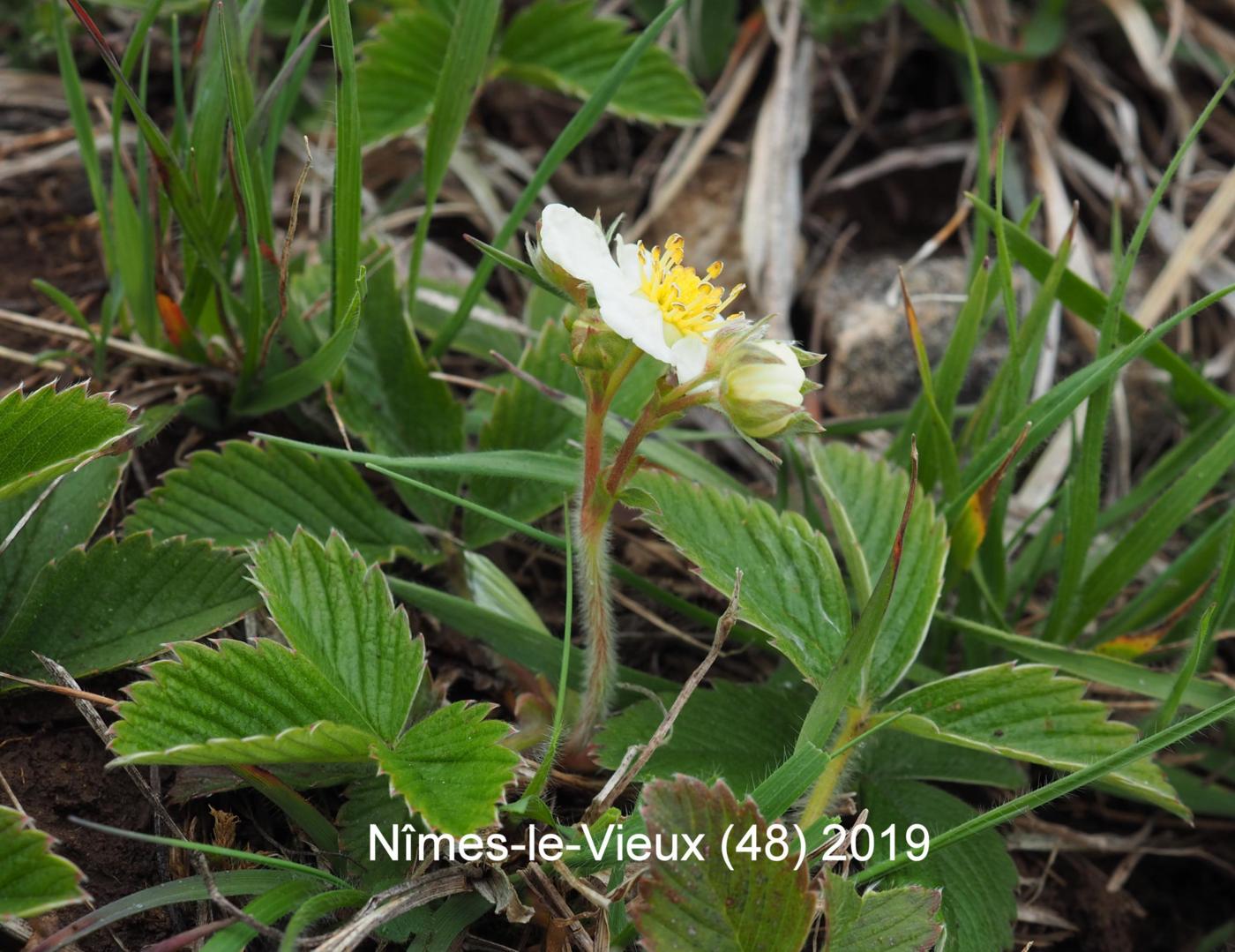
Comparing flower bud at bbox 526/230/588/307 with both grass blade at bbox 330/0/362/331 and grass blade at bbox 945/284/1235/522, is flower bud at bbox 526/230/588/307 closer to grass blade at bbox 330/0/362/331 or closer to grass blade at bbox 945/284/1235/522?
grass blade at bbox 330/0/362/331

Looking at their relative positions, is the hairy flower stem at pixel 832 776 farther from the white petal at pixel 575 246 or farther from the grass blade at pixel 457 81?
the grass blade at pixel 457 81

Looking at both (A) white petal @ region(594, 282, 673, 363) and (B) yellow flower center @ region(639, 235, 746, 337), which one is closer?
(A) white petal @ region(594, 282, 673, 363)

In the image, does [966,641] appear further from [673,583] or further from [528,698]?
[528,698]

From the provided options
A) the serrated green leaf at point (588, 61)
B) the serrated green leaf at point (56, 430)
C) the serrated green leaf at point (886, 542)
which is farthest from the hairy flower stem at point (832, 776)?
the serrated green leaf at point (588, 61)

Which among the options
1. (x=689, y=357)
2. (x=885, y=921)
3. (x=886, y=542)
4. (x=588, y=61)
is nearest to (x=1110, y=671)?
(x=886, y=542)

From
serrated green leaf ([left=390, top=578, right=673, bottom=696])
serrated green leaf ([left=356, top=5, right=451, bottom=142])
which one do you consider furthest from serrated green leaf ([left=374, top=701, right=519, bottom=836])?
serrated green leaf ([left=356, top=5, right=451, bottom=142])
